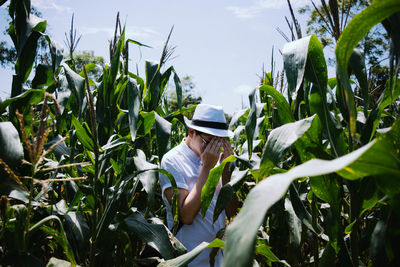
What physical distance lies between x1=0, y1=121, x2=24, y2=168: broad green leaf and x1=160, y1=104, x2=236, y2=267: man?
2.31 feet

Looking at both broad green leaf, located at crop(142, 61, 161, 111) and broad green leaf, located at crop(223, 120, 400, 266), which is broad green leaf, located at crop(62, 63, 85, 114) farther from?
broad green leaf, located at crop(223, 120, 400, 266)

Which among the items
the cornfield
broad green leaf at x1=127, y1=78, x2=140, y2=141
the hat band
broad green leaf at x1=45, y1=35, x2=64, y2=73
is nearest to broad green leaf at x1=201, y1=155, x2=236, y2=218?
the cornfield

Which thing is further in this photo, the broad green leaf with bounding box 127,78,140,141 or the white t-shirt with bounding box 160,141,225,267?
the white t-shirt with bounding box 160,141,225,267

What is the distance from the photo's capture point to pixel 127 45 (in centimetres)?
165

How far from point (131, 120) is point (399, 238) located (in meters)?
1.01

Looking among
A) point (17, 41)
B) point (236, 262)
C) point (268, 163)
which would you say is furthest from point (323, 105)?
point (17, 41)

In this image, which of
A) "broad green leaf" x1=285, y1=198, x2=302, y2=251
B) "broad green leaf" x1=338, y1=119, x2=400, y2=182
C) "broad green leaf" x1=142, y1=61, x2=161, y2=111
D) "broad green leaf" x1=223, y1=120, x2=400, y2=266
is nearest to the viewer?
"broad green leaf" x1=223, y1=120, x2=400, y2=266

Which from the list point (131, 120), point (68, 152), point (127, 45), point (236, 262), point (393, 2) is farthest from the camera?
point (127, 45)

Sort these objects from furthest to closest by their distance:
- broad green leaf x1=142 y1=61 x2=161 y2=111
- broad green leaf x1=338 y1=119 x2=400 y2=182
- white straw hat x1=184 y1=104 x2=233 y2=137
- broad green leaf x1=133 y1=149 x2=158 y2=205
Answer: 1. broad green leaf x1=142 y1=61 x2=161 y2=111
2. white straw hat x1=184 y1=104 x2=233 y2=137
3. broad green leaf x1=133 y1=149 x2=158 y2=205
4. broad green leaf x1=338 y1=119 x2=400 y2=182

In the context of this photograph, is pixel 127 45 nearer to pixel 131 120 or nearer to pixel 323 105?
pixel 131 120

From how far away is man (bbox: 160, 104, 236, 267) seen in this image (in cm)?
146

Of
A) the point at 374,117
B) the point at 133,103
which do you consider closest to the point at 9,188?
the point at 133,103

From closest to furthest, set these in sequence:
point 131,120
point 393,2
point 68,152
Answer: point 393,2 < point 131,120 < point 68,152

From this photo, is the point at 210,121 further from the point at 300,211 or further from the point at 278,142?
A: the point at 278,142
